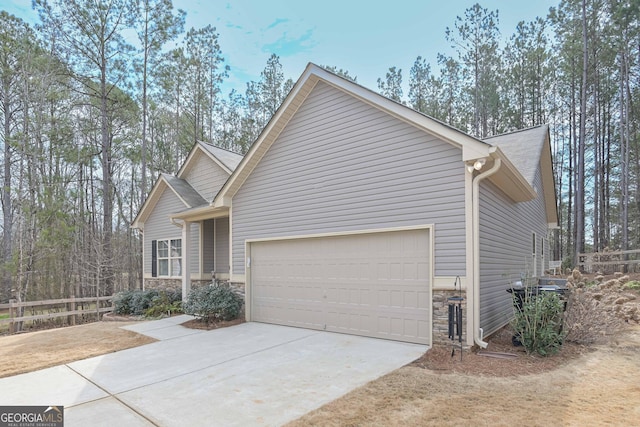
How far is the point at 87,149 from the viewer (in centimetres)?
1672

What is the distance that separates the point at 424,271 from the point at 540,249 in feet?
27.4

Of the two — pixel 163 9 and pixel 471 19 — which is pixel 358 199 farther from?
pixel 471 19

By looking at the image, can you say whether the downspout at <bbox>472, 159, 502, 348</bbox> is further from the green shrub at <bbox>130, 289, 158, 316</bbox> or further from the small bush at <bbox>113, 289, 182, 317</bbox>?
the green shrub at <bbox>130, 289, 158, 316</bbox>

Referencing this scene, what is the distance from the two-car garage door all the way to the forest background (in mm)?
9604

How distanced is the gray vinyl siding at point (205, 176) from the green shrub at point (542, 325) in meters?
9.55

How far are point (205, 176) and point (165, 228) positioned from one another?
2385 mm

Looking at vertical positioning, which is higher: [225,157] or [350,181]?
[225,157]

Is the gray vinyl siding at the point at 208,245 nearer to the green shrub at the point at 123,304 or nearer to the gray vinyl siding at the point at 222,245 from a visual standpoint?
the gray vinyl siding at the point at 222,245

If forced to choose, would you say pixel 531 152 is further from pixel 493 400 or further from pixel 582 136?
pixel 582 136

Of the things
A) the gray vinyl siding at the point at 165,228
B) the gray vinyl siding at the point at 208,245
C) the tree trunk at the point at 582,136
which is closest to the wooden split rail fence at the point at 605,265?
the tree trunk at the point at 582,136

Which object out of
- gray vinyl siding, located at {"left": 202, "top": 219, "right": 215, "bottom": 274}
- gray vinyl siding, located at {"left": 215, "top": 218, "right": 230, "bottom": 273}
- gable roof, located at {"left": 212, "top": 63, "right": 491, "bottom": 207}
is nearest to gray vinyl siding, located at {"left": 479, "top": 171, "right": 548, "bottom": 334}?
gable roof, located at {"left": 212, "top": 63, "right": 491, "bottom": 207}

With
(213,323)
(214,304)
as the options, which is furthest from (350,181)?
(213,323)

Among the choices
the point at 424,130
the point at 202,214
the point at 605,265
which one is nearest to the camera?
the point at 424,130

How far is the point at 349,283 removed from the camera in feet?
24.1
